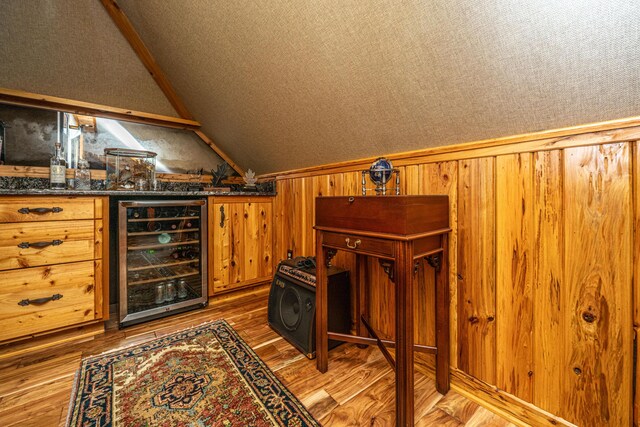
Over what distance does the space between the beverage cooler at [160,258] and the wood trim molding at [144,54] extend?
1209mm

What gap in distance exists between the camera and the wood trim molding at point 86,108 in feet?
6.77

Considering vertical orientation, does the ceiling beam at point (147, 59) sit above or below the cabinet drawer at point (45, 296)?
above

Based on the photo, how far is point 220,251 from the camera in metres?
2.45

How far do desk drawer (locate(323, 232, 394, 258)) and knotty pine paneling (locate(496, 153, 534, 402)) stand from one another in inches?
21.9

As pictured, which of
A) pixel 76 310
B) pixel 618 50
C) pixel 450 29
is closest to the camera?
pixel 618 50

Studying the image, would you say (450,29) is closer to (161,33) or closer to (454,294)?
(454,294)

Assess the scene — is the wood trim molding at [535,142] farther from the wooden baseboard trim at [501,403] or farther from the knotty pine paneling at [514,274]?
the wooden baseboard trim at [501,403]

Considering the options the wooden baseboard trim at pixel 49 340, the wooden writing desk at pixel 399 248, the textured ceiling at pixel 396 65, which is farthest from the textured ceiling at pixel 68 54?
the wooden writing desk at pixel 399 248

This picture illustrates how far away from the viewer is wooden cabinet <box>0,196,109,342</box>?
1.62m

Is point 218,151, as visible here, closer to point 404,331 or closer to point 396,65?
point 396,65

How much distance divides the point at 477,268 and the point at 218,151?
288cm

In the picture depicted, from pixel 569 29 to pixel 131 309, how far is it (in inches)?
112

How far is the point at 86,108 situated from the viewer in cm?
235

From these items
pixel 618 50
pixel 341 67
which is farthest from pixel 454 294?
pixel 341 67
